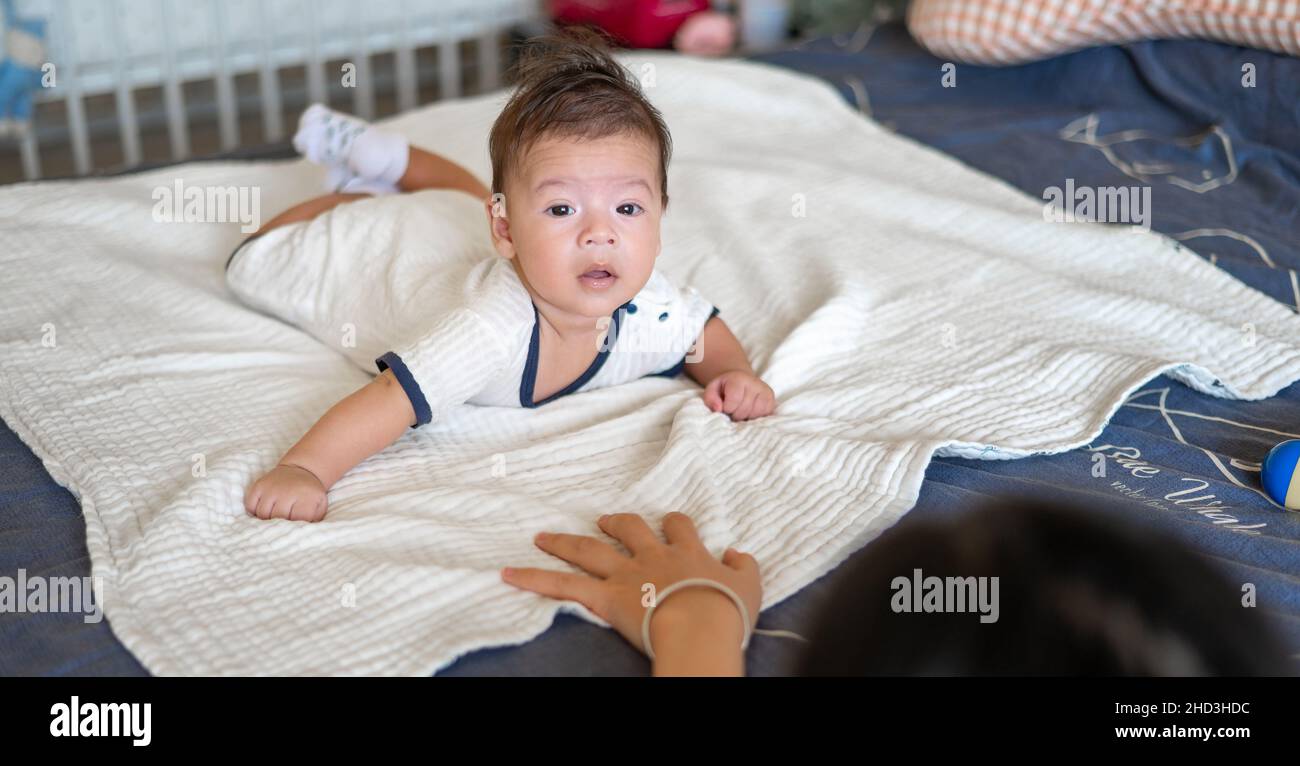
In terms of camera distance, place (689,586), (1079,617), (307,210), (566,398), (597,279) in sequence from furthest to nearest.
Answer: (307,210)
(566,398)
(597,279)
(689,586)
(1079,617)

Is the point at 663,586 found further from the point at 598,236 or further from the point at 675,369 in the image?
the point at 675,369

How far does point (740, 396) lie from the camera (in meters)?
1.20

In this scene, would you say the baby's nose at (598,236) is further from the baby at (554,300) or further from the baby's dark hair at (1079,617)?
the baby's dark hair at (1079,617)

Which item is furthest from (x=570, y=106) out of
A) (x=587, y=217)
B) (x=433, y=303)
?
(x=433, y=303)

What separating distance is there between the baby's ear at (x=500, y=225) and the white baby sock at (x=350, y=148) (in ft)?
1.31

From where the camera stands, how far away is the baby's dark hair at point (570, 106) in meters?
1.10

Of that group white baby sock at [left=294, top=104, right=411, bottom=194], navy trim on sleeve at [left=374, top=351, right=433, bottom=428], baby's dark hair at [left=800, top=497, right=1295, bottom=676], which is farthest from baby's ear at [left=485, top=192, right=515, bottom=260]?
baby's dark hair at [left=800, top=497, right=1295, bottom=676]

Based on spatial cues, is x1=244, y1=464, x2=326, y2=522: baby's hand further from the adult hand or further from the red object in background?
the red object in background

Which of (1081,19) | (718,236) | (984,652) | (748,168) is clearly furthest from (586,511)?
(1081,19)

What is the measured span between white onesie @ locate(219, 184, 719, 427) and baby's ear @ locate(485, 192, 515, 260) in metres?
0.03

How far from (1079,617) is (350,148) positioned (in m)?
1.17

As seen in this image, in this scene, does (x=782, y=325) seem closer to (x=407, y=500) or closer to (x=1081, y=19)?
(x=407, y=500)

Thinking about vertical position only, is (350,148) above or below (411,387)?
above

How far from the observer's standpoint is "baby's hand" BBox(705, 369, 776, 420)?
1.20 metres
